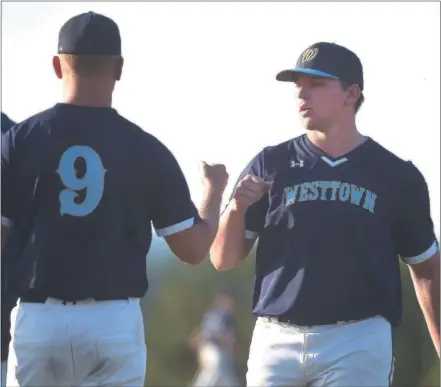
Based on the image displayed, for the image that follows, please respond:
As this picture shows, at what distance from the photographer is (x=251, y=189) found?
5.75 metres

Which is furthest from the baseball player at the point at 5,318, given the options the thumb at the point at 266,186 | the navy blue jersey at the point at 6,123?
the thumb at the point at 266,186

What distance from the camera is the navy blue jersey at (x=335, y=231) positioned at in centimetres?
577

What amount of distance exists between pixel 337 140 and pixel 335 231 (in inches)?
20.7

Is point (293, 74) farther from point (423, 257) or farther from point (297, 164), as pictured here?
point (423, 257)

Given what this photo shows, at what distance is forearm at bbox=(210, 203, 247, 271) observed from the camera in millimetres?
5973

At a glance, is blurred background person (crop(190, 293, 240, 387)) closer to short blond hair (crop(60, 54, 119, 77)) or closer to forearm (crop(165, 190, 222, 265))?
forearm (crop(165, 190, 222, 265))

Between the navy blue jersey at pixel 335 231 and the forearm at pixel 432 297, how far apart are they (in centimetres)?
16

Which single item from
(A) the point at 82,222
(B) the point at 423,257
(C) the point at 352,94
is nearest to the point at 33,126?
(A) the point at 82,222

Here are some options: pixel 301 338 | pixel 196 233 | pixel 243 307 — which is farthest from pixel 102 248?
pixel 243 307

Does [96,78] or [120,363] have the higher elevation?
[96,78]

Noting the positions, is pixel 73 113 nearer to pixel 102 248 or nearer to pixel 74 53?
pixel 74 53

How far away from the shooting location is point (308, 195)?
5.89m

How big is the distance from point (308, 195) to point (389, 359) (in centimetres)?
92

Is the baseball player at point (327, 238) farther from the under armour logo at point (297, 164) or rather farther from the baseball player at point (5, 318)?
the baseball player at point (5, 318)
